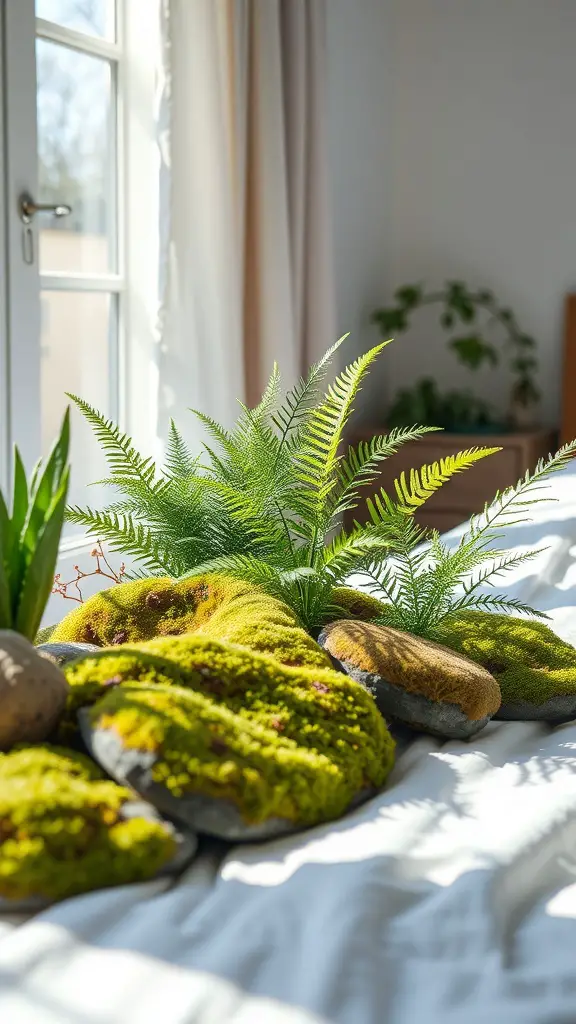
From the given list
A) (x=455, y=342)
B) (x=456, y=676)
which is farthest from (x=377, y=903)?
(x=455, y=342)

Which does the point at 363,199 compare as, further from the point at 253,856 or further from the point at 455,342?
the point at 253,856

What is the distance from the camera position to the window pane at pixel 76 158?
263 cm

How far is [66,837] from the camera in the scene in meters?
0.65

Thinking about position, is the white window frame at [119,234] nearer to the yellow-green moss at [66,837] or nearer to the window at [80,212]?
the window at [80,212]

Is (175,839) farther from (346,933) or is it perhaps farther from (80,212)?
(80,212)

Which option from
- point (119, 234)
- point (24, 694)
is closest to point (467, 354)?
point (119, 234)

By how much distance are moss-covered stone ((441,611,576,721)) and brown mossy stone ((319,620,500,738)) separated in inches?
2.9

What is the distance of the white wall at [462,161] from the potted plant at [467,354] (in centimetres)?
7

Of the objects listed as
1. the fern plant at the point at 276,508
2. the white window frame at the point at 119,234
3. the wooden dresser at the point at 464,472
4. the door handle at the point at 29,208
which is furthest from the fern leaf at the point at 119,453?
the wooden dresser at the point at 464,472

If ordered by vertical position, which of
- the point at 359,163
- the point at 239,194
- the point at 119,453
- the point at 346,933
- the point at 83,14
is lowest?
the point at 346,933

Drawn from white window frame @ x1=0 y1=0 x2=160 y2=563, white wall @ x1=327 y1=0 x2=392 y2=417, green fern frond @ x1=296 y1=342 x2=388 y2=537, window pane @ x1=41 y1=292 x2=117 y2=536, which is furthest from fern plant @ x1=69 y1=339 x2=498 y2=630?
white wall @ x1=327 y1=0 x2=392 y2=417

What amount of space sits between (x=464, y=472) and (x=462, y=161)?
51.0 inches

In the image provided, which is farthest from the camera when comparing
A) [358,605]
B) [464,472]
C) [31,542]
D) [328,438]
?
[464,472]

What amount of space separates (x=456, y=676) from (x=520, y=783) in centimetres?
11
